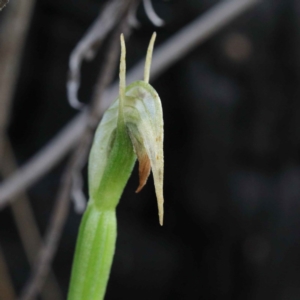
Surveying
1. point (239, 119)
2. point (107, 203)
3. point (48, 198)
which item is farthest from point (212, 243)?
point (107, 203)

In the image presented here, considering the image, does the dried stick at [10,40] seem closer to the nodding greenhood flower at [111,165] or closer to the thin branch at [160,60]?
the thin branch at [160,60]

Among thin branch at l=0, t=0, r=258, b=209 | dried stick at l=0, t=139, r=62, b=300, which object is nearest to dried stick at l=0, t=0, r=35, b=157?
thin branch at l=0, t=0, r=258, b=209

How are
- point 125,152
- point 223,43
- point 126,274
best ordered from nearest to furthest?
point 125,152, point 223,43, point 126,274

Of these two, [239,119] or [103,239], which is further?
[239,119]

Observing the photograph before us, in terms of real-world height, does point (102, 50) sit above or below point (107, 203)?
above

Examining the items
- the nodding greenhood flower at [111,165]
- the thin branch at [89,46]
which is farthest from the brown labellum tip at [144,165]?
the thin branch at [89,46]

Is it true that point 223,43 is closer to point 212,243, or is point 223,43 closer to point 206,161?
point 206,161
